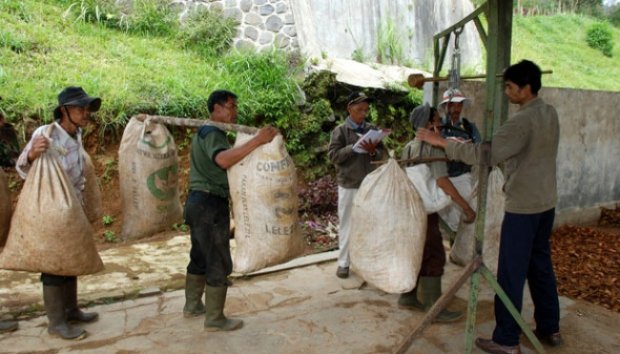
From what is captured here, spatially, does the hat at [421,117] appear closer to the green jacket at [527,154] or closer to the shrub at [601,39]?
the green jacket at [527,154]

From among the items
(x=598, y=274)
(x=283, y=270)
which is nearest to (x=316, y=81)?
(x=283, y=270)

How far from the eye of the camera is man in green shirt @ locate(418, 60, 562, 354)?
2.85 metres

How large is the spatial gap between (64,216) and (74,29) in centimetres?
632

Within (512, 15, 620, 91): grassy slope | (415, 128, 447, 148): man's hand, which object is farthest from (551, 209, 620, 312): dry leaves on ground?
(512, 15, 620, 91): grassy slope

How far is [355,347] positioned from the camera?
3.24 metres

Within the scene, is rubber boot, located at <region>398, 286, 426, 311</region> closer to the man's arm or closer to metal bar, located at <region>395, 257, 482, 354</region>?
metal bar, located at <region>395, 257, 482, 354</region>

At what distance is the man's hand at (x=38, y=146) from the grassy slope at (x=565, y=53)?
471 inches

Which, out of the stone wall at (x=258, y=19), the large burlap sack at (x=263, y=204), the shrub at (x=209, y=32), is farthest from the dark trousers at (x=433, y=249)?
the shrub at (x=209, y=32)

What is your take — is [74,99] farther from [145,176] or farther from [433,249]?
[433,249]

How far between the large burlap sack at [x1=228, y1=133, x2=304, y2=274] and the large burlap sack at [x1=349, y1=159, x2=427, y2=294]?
0.47m

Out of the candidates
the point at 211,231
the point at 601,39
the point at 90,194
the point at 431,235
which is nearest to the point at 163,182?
the point at 211,231

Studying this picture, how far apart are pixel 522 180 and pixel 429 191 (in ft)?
2.14

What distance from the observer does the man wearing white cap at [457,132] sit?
3883mm

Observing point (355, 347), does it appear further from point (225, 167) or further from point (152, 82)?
point (152, 82)
